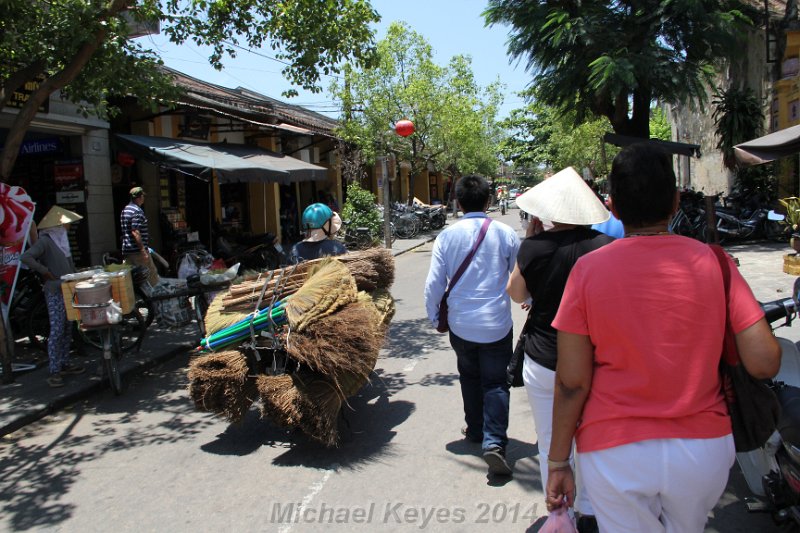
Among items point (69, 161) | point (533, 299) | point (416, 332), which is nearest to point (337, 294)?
point (533, 299)

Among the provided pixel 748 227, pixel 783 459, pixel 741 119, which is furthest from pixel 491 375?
pixel 741 119

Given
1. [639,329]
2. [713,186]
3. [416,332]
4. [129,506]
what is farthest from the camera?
[713,186]

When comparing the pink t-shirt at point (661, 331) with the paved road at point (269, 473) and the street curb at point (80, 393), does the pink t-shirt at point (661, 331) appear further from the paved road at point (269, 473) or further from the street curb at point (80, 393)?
the street curb at point (80, 393)

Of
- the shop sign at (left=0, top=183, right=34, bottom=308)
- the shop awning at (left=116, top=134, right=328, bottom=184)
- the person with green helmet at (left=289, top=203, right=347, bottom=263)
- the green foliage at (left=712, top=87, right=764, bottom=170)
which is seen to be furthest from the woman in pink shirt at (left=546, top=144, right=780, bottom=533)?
the green foliage at (left=712, top=87, right=764, bottom=170)

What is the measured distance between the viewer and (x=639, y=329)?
69.0 inches

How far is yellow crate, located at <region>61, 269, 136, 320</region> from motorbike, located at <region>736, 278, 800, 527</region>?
5.04m

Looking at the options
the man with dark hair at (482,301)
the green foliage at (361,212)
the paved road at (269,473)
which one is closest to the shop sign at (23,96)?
the paved road at (269,473)

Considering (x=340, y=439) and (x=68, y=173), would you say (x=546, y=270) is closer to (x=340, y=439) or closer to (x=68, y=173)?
(x=340, y=439)

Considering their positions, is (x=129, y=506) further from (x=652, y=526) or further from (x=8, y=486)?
(x=652, y=526)

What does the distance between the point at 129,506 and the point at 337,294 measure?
5.87ft

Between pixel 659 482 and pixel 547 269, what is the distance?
133 centimetres

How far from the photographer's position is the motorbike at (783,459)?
266 cm

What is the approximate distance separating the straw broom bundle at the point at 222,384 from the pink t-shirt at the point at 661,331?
2.92m

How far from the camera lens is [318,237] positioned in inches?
205
